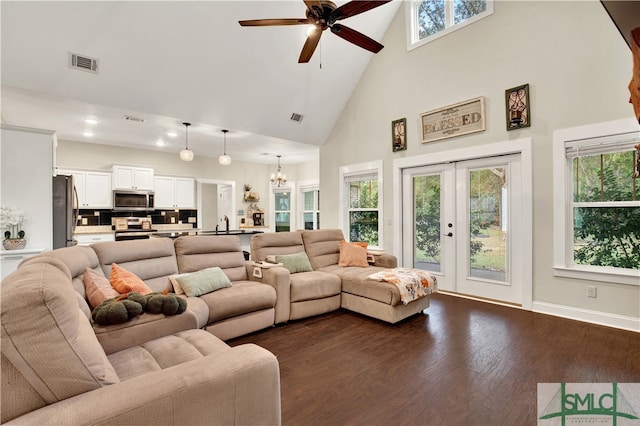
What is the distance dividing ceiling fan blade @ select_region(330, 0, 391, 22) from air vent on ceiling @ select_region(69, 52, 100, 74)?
115 inches

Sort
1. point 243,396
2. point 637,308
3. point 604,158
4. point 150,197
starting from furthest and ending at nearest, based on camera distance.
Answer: point 150,197, point 604,158, point 637,308, point 243,396

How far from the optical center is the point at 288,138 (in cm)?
617

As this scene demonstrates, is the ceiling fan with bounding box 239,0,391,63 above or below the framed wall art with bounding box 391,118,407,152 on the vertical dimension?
above

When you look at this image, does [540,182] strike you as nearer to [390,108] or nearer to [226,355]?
[390,108]

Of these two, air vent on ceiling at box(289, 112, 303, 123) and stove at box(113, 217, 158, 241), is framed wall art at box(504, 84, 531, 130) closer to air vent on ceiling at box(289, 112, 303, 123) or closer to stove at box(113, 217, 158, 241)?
air vent on ceiling at box(289, 112, 303, 123)

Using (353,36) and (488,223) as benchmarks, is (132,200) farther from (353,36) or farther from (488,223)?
(488,223)

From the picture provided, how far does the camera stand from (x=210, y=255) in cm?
338

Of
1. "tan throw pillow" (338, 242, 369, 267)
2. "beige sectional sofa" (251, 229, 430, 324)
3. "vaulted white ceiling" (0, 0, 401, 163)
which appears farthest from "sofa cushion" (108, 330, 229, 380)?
"vaulted white ceiling" (0, 0, 401, 163)

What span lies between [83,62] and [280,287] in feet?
11.5

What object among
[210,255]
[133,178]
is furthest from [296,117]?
[133,178]

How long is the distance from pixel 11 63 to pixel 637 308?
23.4 ft

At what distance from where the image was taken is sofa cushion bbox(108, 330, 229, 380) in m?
1.58

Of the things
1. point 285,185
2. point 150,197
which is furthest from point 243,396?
point 285,185

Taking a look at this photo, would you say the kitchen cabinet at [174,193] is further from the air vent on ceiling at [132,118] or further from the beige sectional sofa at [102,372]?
the beige sectional sofa at [102,372]
